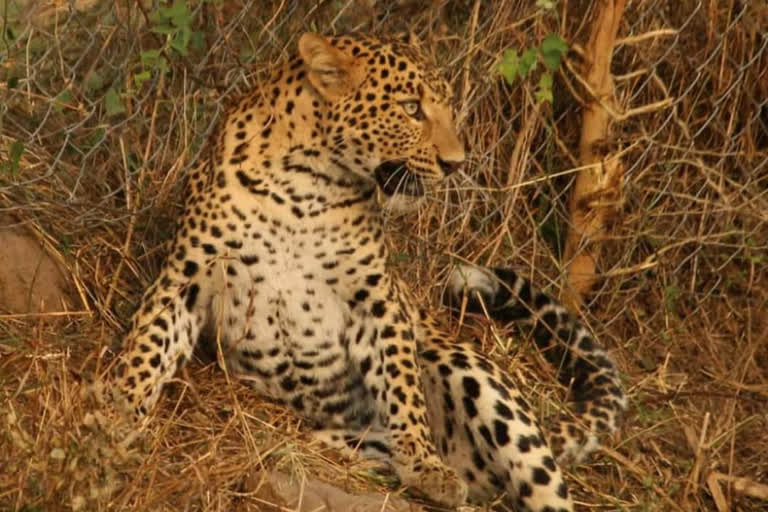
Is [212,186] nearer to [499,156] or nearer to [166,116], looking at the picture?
[166,116]

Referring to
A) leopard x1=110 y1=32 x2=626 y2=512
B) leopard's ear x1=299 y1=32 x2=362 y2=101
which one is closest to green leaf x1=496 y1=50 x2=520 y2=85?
leopard x1=110 y1=32 x2=626 y2=512

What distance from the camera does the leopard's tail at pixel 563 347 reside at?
5.61 meters

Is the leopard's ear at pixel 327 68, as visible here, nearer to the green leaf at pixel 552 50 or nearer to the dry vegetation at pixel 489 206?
the dry vegetation at pixel 489 206

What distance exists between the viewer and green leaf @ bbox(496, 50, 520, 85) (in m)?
6.05

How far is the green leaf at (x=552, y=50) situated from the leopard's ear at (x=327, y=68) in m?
1.22

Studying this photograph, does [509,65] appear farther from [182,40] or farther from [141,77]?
[141,77]

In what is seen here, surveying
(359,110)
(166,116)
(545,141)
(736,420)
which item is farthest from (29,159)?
(736,420)

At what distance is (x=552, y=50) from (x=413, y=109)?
1.12m

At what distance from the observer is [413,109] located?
17.3 feet

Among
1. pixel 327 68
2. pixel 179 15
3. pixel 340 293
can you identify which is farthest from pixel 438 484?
pixel 179 15

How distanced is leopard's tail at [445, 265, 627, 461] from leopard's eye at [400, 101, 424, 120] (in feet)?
3.06

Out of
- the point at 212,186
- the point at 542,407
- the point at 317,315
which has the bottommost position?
the point at 542,407

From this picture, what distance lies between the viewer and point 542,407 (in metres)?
5.84

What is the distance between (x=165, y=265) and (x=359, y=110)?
825 millimetres
